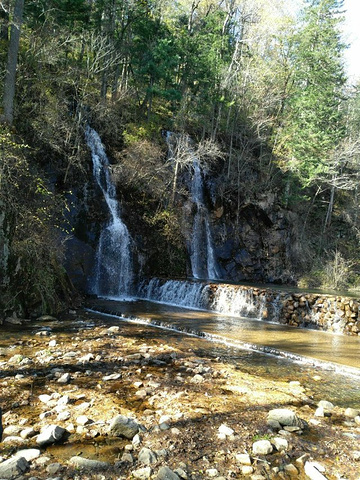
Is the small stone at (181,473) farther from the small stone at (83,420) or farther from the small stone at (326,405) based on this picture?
the small stone at (326,405)

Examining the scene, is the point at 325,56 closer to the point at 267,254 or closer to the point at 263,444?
the point at 267,254

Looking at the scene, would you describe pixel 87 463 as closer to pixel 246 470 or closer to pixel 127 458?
pixel 127 458

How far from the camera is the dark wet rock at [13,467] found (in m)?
2.74

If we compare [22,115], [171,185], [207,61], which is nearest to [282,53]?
[207,61]

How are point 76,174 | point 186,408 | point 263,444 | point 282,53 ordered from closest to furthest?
point 263,444
point 186,408
point 76,174
point 282,53

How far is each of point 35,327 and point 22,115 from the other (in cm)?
908

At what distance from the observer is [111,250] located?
1608 cm

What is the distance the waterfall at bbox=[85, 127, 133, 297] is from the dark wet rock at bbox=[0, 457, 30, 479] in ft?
40.9

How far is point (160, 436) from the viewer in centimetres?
362

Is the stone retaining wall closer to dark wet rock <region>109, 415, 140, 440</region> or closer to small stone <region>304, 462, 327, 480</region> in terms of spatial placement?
small stone <region>304, 462, 327, 480</region>

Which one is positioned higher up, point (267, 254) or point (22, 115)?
point (22, 115)

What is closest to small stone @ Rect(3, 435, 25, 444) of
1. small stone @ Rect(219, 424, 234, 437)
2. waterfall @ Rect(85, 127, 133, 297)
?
small stone @ Rect(219, 424, 234, 437)

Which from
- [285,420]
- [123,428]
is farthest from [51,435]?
[285,420]

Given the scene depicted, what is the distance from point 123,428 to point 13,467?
1.13 meters
